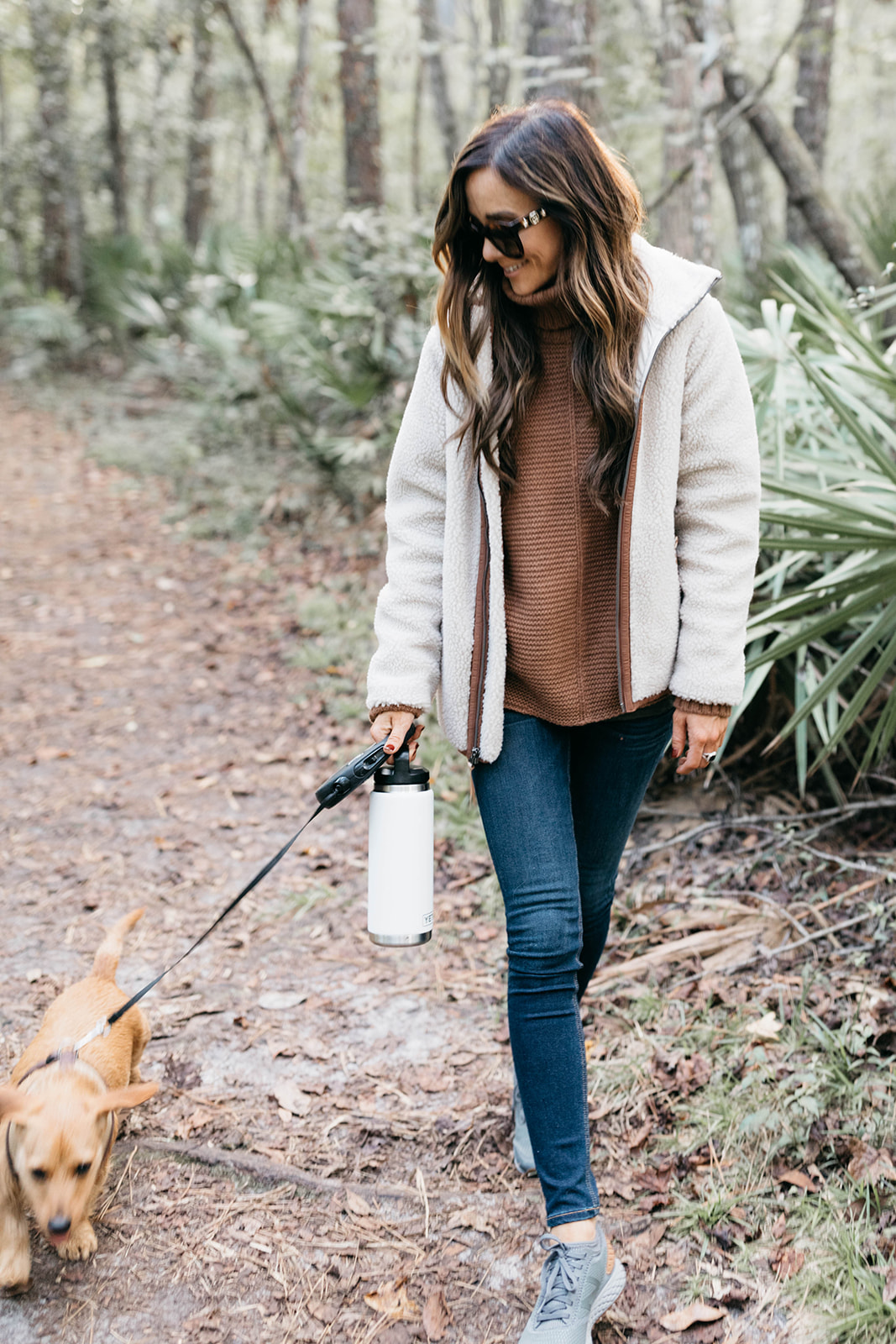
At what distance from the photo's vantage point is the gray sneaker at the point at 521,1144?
2422 millimetres

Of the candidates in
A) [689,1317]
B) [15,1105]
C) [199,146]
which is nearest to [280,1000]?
[15,1105]

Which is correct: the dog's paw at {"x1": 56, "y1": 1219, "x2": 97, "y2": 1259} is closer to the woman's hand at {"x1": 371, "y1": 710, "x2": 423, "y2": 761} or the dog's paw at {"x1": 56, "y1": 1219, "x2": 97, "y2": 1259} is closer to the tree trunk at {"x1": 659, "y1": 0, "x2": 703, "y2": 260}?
the woman's hand at {"x1": 371, "y1": 710, "x2": 423, "y2": 761}

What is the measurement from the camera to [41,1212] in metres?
1.93

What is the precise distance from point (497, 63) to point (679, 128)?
2.45 metres

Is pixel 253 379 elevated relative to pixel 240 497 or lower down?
elevated

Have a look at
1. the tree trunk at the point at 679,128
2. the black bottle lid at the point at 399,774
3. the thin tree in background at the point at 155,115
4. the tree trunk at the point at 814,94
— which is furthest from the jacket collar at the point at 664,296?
the thin tree in background at the point at 155,115

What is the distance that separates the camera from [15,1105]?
1971 mm

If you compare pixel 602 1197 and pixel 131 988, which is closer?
pixel 602 1197

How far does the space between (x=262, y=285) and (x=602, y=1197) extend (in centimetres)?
847

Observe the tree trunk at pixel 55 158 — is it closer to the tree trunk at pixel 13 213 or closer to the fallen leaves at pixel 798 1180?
the tree trunk at pixel 13 213

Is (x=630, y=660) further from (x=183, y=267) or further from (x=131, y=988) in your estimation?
(x=183, y=267)

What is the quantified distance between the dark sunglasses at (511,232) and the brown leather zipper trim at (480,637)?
396mm

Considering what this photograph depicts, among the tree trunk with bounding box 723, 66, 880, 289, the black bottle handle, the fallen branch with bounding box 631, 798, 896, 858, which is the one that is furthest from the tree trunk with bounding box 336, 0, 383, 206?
the black bottle handle

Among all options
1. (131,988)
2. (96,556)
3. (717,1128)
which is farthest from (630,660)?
(96,556)
